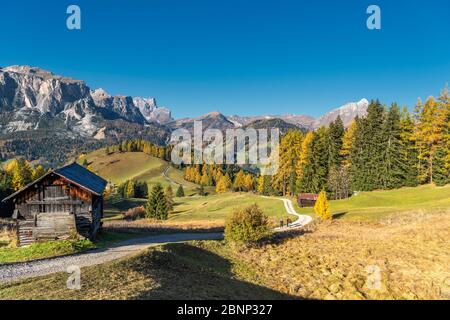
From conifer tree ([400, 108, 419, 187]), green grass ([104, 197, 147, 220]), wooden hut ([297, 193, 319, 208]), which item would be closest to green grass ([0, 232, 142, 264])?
wooden hut ([297, 193, 319, 208])

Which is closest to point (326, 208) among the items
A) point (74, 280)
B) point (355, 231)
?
point (355, 231)

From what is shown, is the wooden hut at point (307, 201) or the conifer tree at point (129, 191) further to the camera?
the conifer tree at point (129, 191)

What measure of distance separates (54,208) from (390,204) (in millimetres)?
51081

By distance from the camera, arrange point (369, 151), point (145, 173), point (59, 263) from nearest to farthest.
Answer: point (59, 263)
point (369, 151)
point (145, 173)

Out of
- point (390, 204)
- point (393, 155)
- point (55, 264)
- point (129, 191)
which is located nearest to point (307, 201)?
point (390, 204)

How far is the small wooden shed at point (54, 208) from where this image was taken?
28812mm

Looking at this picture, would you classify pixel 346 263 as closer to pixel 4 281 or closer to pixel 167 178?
pixel 4 281

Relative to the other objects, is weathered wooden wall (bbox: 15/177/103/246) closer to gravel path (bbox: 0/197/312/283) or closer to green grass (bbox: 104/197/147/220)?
gravel path (bbox: 0/197/312/283)

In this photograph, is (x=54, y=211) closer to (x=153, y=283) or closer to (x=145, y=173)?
(x=153, y=283)

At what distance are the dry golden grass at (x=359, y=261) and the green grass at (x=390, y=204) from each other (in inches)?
224

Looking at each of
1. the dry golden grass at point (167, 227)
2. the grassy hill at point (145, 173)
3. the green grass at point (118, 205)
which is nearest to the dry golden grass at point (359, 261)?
the dry golden grass at point (167, 227)

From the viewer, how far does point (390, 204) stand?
175ft

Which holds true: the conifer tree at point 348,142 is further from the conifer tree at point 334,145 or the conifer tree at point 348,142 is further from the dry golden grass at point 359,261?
the dry golden grass at point 359,261

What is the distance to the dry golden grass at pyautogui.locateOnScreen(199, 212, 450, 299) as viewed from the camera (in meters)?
18.9
